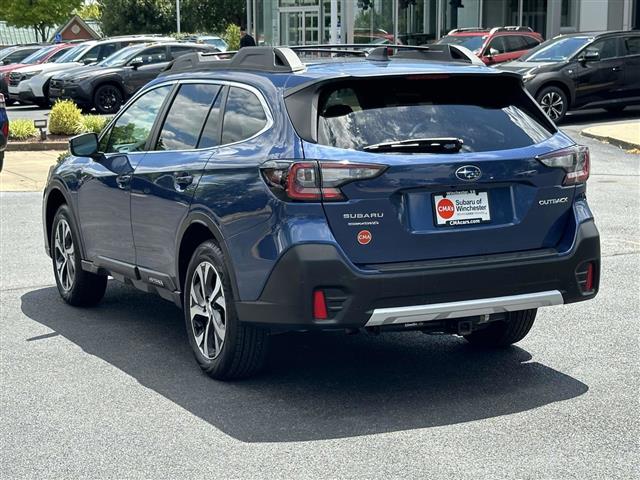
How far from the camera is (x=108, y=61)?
1229 inches

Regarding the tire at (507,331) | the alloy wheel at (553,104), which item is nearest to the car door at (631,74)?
the alloy wheel at (553,104)

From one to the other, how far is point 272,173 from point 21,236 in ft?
21.7

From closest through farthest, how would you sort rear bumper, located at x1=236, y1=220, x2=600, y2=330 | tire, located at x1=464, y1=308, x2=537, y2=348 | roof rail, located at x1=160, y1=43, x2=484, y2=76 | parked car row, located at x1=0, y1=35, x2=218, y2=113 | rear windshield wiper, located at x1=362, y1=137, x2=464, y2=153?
rear bumper, located at x1=236, y1=220, x2=600, y2=330
rear windshield wiper, located at x1=362, y1=137, x2=464, y2=153
roof rail, located at x1=160, y1=43, x2=484, y2=76
tire, located at x1=464, y1=308, x2=537, y2=348
parked car row, located at x1=0, y1=35, x2=218, y2=113

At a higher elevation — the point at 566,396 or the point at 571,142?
the point at 571,142

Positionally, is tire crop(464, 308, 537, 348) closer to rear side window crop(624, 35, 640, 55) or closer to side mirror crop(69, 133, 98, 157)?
side mirror crop(69, 133, 98, 157)

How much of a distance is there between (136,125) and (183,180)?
3.83 feet

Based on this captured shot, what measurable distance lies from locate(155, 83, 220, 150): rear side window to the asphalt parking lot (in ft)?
4.14

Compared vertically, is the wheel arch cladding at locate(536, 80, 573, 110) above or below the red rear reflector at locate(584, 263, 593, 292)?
below

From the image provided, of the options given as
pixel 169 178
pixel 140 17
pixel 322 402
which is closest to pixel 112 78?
pixel 169 178

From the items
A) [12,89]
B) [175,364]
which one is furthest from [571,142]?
[12,89]

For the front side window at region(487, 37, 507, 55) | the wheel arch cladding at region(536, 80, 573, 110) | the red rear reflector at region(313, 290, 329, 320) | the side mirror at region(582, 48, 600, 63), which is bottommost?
A: the wheel arch cladding at region(536, 80, 573, 110)

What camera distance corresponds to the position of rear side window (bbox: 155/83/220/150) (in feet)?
23.2

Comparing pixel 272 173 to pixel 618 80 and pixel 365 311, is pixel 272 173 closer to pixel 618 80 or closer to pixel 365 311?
pixel 365 311

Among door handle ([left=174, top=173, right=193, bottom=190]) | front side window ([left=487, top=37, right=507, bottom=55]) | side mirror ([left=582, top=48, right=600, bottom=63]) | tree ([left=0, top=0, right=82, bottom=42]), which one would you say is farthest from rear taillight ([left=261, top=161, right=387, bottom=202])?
tree ([left=0, top=0, right=82, bottom=42])
